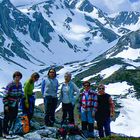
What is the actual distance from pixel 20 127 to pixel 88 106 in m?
4.86

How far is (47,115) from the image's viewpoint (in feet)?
94.0

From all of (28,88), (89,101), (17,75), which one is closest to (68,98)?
(89,101)

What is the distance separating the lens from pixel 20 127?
82.0 feet

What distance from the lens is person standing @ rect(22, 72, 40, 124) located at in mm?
27222

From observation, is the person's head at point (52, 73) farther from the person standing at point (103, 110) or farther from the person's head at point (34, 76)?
the person standing at point (103, 110)

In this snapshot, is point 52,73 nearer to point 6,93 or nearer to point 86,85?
point 86,85

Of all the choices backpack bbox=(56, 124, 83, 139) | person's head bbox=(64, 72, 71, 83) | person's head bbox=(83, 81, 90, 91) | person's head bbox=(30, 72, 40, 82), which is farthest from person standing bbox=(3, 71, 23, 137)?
person's head bbox=(83, 81, 90, 91)

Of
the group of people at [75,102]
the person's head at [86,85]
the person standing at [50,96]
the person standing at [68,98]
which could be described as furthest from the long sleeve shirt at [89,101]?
the person standing at [50,96]

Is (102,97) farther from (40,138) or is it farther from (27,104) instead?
(40,138)

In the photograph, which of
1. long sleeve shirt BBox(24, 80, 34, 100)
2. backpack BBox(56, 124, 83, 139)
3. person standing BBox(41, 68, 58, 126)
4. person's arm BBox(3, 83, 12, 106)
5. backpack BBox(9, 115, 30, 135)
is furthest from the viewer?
person standing BBox(41, 68, 58, 126)

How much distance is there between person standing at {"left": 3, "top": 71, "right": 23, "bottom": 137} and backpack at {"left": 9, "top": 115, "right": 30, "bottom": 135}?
48 centimetres

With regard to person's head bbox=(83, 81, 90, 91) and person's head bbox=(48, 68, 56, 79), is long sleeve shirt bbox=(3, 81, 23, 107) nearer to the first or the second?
person's head bbox=(48, 68, 56, 79)

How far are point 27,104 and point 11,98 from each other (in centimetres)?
157

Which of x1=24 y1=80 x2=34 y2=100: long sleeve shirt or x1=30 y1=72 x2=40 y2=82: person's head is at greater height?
x1=30 y1=72 x2=40 y2=82: person's head
